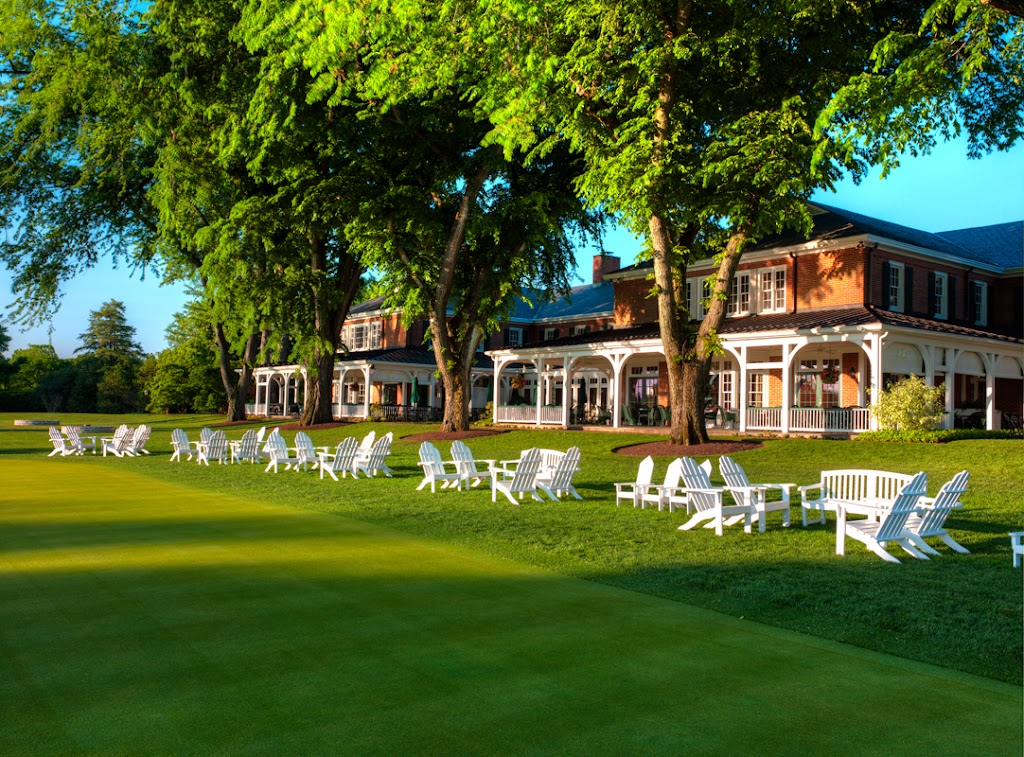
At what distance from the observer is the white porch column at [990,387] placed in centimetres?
2768

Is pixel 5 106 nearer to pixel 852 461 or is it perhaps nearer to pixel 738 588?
pixel 852 461

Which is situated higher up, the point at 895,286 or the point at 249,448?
the point at 895,286

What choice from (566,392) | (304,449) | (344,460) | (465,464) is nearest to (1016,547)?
(465,464)

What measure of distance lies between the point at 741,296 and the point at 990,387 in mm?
9133

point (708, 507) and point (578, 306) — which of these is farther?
point (578, 306)

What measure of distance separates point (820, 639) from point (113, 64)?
32582 millimetres

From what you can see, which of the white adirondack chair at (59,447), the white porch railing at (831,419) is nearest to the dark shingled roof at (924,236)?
the white porch railing at (831,419)

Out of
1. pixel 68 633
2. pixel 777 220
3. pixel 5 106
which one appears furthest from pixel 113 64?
pixel 68 633

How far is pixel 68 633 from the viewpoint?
6344mm

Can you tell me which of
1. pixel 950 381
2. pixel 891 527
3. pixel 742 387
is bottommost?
pixel 891 527

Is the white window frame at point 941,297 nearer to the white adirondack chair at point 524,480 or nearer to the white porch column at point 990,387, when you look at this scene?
the white porch column at point 990,387

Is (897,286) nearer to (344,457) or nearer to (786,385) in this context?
(786,385)

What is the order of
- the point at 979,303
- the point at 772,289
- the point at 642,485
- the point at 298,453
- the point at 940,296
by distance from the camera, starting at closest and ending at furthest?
the point at 642,485 → the point at 298,453 → the point at 940,296 → the point at 772,289 → the point at 979,303

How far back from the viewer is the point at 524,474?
49.2 ft
